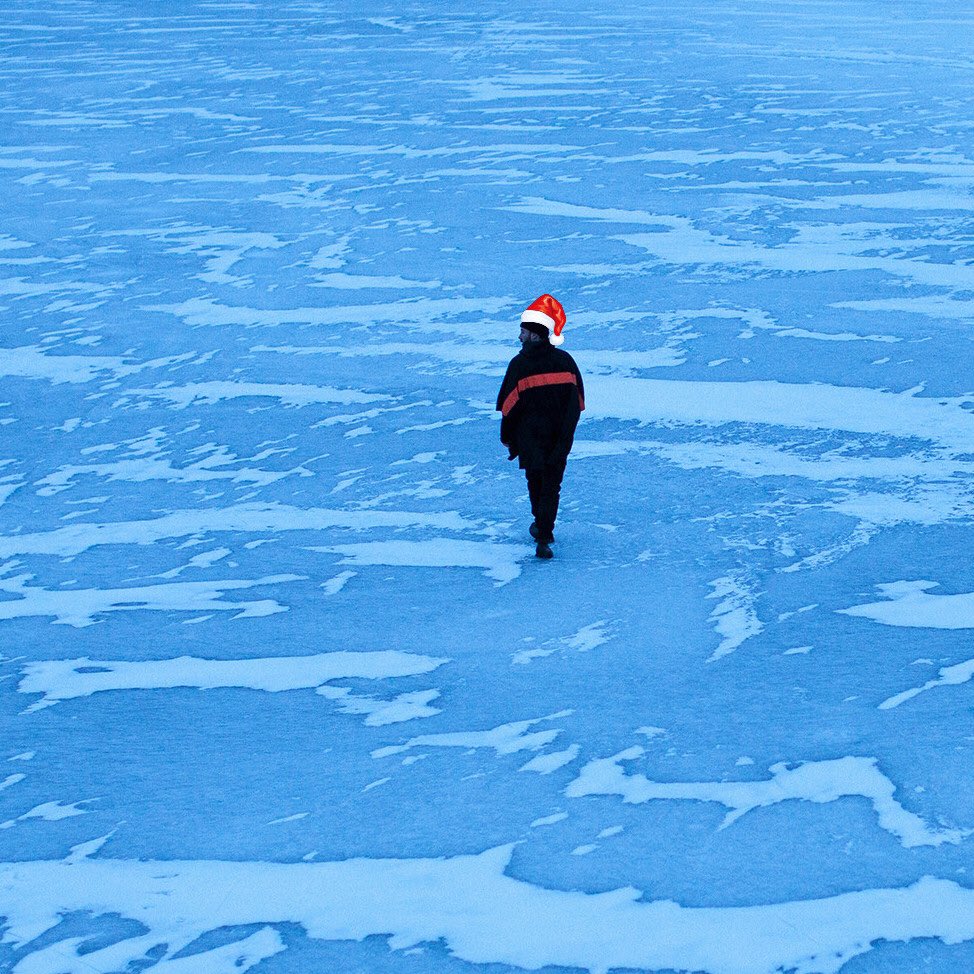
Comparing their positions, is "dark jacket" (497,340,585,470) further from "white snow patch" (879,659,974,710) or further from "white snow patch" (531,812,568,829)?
"white snow patch" (531,812,568,829)

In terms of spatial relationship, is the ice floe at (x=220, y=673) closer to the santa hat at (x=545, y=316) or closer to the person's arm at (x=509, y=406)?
the person's arm at (x=509, y=406)

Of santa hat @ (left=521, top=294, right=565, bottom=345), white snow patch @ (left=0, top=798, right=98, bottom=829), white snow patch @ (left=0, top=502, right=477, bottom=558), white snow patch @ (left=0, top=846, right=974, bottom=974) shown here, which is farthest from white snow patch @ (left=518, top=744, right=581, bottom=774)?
white snow patch @ (left=0, top=502, right=477, bottom=558)

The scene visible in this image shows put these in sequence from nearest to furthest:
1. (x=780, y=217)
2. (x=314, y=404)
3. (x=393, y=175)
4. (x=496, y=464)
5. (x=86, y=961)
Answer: (x=86, y=961) → (x=496, y=464) → (x=314, y=404) → (x=780, y=217) → (x=393, y=175)

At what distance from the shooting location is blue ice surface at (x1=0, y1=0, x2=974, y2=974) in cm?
404

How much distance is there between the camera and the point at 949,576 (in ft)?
18.3

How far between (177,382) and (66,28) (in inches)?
697

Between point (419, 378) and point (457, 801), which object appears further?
point (419, 378)

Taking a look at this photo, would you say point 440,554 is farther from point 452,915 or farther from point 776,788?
point 452,915

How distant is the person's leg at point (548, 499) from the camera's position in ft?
19.1

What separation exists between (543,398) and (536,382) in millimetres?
72

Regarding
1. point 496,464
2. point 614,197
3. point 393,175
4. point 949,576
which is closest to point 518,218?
point 614,197

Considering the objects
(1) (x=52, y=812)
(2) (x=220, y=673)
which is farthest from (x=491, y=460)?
(1) (x=52, y=812)

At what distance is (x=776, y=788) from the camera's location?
4.06 meters

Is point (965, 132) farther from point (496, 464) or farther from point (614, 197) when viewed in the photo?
point (496, 464)
